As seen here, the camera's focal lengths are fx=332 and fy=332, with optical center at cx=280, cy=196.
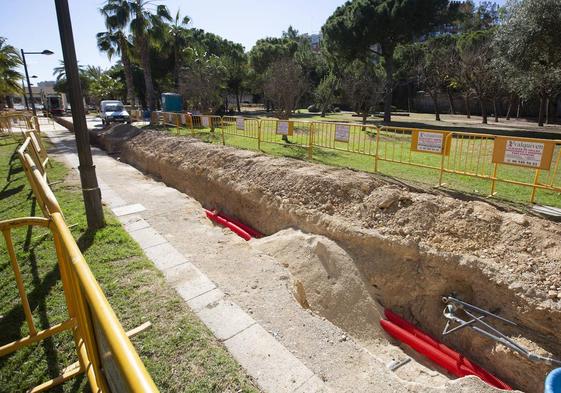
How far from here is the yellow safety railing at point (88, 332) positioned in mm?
1316

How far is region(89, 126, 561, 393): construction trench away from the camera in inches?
178

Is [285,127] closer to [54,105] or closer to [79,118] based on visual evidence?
[79,118]

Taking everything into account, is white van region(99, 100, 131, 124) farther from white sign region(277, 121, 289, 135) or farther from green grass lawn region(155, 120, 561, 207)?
white sign region(277, 121, 289, 135)

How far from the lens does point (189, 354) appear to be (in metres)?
3.23

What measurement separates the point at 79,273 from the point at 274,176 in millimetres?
6806

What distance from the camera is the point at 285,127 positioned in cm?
1239

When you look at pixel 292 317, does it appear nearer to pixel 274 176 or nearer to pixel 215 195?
pixel 274 176

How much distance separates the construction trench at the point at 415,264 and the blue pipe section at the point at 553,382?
1.00m

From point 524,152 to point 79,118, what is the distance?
8228 millimetres

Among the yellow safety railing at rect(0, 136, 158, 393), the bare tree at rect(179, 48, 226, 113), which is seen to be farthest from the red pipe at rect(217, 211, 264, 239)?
the bare tree at rect(179, 48, 226, 113)

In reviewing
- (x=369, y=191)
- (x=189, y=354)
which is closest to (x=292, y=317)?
(x=189, y=354)

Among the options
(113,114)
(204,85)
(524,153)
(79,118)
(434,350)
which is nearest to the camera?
(434,350)

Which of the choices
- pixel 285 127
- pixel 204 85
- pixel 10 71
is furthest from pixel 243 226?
pixel 10 71

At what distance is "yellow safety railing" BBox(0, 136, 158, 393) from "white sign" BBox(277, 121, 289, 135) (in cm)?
896
